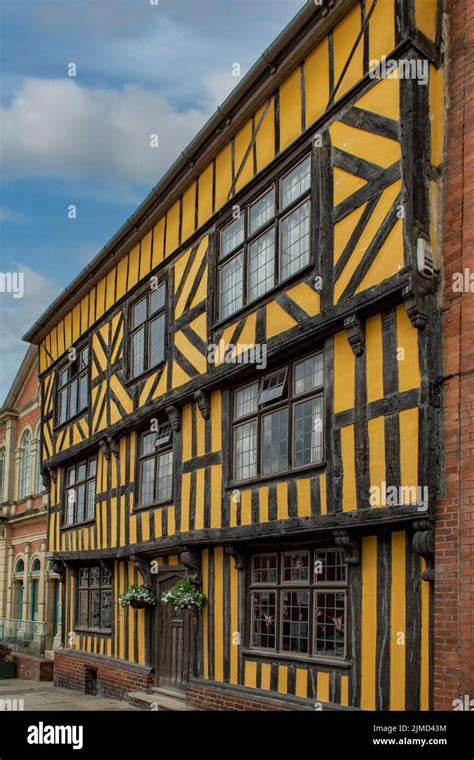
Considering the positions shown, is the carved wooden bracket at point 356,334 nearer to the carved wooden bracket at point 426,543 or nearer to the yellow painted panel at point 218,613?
the carved wooden bracket at point 426,543

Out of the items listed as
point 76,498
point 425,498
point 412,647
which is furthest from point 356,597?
point 76,498

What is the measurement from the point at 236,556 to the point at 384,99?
20.1 ft

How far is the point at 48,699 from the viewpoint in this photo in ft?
53.3

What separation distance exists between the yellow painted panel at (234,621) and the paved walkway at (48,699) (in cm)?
381

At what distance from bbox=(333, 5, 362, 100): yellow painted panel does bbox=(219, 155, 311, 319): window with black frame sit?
1092 millimetres

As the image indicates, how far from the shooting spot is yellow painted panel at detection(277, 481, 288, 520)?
10281 millimetres

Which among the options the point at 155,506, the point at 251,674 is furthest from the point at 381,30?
the point at 155,506

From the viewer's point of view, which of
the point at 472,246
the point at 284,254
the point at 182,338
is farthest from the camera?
the point at 182,338

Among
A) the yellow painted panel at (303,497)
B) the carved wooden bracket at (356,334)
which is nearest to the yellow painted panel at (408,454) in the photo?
the carved wooden bracket at (356,334)

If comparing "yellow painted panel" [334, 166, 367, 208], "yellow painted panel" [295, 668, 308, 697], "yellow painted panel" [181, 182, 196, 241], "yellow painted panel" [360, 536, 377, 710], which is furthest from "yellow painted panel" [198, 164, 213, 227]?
"yellow painted panel" [295, 668, 308, 697]

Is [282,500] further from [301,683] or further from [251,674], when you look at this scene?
[251,674]

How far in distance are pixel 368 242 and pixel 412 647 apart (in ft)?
14.0

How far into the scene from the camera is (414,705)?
8.06m

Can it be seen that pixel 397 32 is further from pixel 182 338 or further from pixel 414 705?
pixel 414 705
